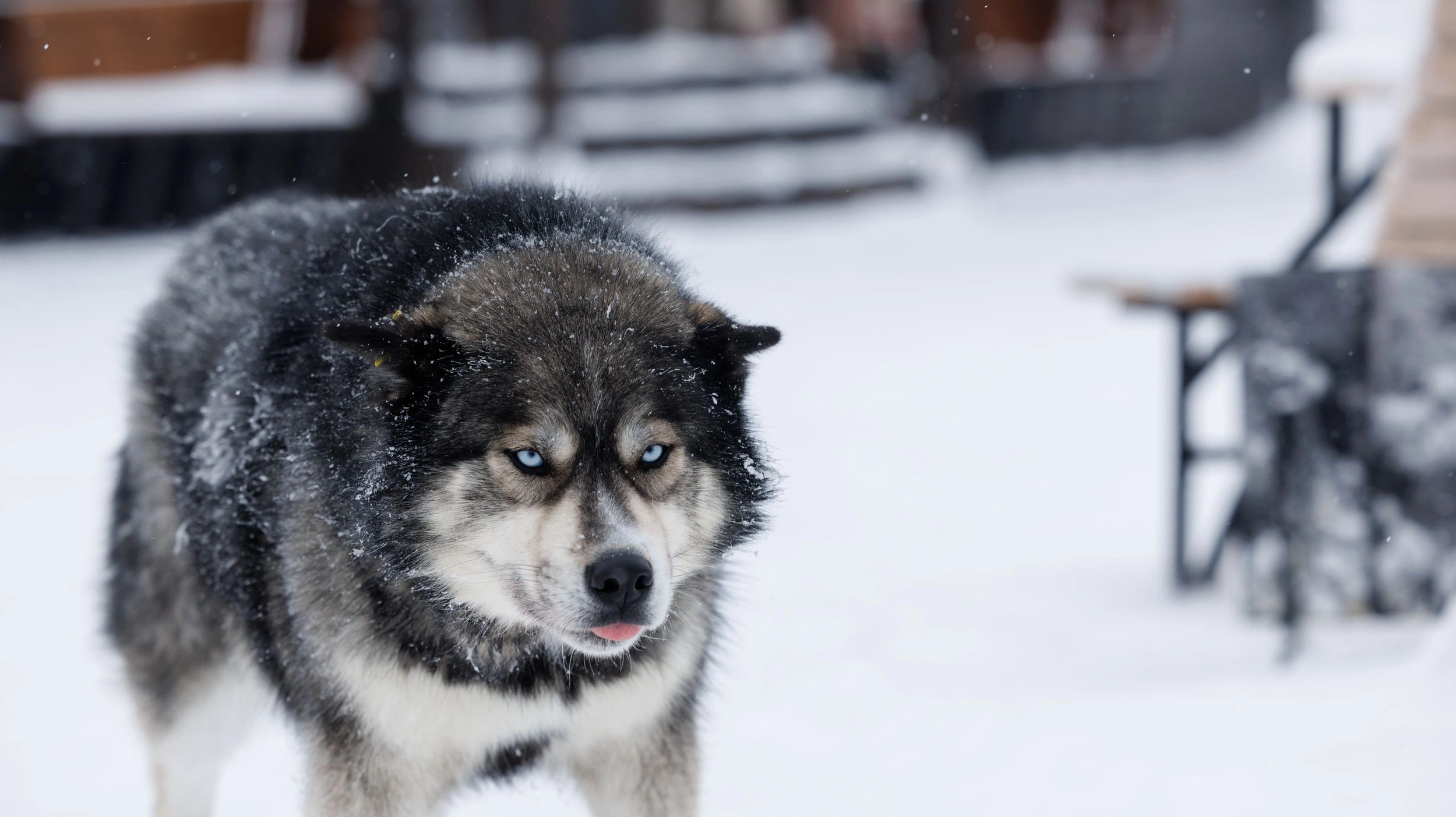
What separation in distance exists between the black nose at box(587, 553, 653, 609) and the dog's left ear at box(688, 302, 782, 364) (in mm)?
505

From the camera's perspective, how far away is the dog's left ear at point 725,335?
2.63m

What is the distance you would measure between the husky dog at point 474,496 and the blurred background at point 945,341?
0.33m

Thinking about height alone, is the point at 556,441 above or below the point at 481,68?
below

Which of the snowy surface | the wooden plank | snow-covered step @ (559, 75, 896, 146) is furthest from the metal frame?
the wooden plank

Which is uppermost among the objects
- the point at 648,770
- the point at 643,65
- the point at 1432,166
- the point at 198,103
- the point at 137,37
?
the point at 137,37

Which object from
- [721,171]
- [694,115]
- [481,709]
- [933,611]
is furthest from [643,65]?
[481,709]

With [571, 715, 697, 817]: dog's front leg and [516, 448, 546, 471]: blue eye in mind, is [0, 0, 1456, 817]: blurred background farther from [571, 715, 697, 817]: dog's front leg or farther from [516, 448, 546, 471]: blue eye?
[516, 448, 546, 471]: blue eye

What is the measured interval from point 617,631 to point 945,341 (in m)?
7.65

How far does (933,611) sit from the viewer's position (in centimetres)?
519

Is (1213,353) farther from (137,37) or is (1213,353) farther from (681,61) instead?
(137,37)

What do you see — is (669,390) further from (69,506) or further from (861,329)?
(861,329)

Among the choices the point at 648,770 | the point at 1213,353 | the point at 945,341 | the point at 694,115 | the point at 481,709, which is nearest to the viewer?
the point at 481,709

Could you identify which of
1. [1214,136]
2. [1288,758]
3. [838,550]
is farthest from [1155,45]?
[1288,758]

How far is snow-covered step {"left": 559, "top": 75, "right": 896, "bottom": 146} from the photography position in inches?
537
